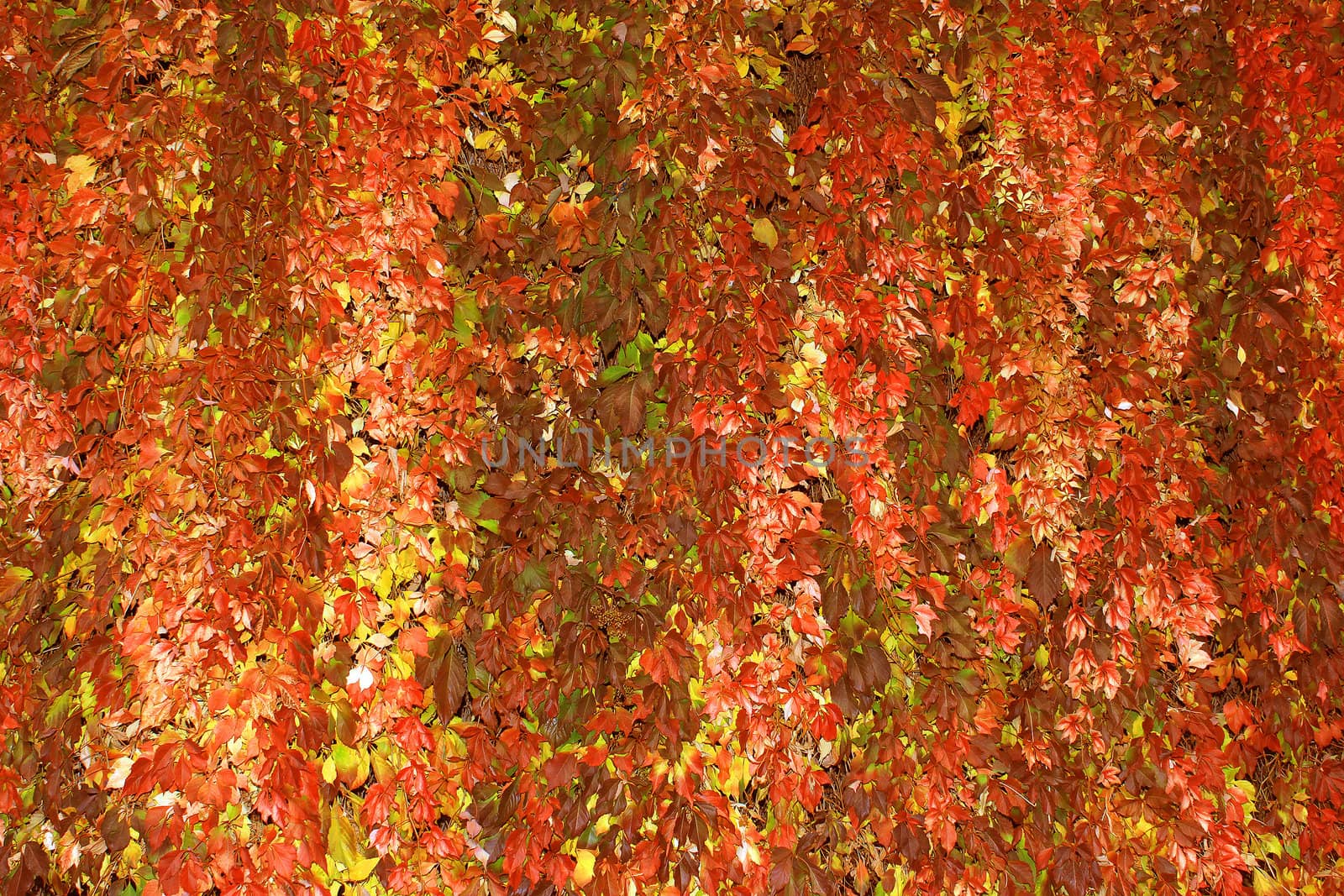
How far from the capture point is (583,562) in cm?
160

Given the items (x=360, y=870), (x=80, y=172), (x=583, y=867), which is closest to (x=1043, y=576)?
(x=583, y=867)

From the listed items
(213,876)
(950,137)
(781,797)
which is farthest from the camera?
(950,137)

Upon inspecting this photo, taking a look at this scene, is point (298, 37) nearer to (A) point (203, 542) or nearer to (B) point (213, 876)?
(A) point (203, 542)

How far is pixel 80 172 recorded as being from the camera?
165 centimetres

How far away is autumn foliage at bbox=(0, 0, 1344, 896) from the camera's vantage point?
154 centimetres

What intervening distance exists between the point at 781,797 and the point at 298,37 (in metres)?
1.57

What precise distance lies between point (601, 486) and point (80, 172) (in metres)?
1.09

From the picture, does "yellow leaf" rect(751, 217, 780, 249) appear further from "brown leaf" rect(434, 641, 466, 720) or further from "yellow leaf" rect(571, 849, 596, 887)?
"yellow leaf" rect(571, 849, 596, 887)

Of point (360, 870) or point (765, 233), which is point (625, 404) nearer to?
point (765, 233)

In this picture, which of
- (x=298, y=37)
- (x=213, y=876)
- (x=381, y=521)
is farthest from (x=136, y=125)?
(x=213, y=876)

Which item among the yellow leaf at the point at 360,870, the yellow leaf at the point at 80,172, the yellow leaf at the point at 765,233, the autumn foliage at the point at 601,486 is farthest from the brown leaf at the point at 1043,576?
the yellow leaf at the point at 80,172

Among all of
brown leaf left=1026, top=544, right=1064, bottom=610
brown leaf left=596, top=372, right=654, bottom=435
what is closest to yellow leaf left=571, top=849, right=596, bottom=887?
brown leaf left=596, top=372, right=654, bottom=435

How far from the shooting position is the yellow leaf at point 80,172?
1649mm

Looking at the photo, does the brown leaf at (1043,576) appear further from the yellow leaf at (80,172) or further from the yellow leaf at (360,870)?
the yellow leaf at (80,172)
